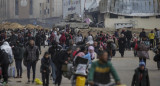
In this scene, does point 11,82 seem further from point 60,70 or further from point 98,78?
point 98,78

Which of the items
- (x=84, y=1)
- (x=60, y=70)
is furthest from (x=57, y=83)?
(x=84, y=1)

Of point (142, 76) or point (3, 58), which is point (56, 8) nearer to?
point (3, 58)

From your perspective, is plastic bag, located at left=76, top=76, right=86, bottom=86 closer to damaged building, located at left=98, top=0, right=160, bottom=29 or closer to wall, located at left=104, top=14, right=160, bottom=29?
damaged building, located at left=98, top=0, right=160, bottom=29

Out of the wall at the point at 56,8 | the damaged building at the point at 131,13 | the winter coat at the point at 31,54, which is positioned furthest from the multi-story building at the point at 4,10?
the winter coat at the point at 31,54

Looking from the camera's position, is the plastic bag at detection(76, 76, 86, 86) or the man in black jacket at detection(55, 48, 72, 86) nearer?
the plastic bag at detection(76, 76, 86, 86)

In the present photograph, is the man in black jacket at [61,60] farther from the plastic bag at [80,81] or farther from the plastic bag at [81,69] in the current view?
the plastic bag at [80,81]

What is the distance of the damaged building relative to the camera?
50.4 meters

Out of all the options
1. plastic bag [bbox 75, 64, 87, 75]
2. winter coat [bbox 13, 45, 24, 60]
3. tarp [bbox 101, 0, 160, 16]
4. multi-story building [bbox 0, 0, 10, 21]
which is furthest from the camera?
multi-story building [bbox 0, 0, 10, 21]

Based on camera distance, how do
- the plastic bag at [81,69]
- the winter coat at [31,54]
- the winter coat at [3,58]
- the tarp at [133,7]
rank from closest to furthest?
the plastic bag at [81,69]
the winter coat at [3,58]
the winter coat at [31,54]
the tarp at [133,7]

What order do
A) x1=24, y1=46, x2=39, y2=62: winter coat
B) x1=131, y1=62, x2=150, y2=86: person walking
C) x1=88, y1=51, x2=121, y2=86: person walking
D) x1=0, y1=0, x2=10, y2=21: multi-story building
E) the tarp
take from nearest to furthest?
x1=88, y1=51, x2=121, y2=86: person walking, x1=131, y1=62, x2=150, y2=86: person walking, x1=24, y1=46, x2=39, y2=62: winter coat, the tarp, x1=0, y1=0, x2=10, y2=21: multi-story building

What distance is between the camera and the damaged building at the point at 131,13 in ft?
165

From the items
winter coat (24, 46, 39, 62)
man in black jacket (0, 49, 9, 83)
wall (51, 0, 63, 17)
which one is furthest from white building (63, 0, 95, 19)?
man in black jacket (0, 49, 9, 83)

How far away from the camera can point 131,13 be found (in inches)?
2004

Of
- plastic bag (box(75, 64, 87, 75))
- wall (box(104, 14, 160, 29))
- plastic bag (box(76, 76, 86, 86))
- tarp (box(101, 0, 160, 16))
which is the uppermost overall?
tarp (box(101, 0, 160, 16))
